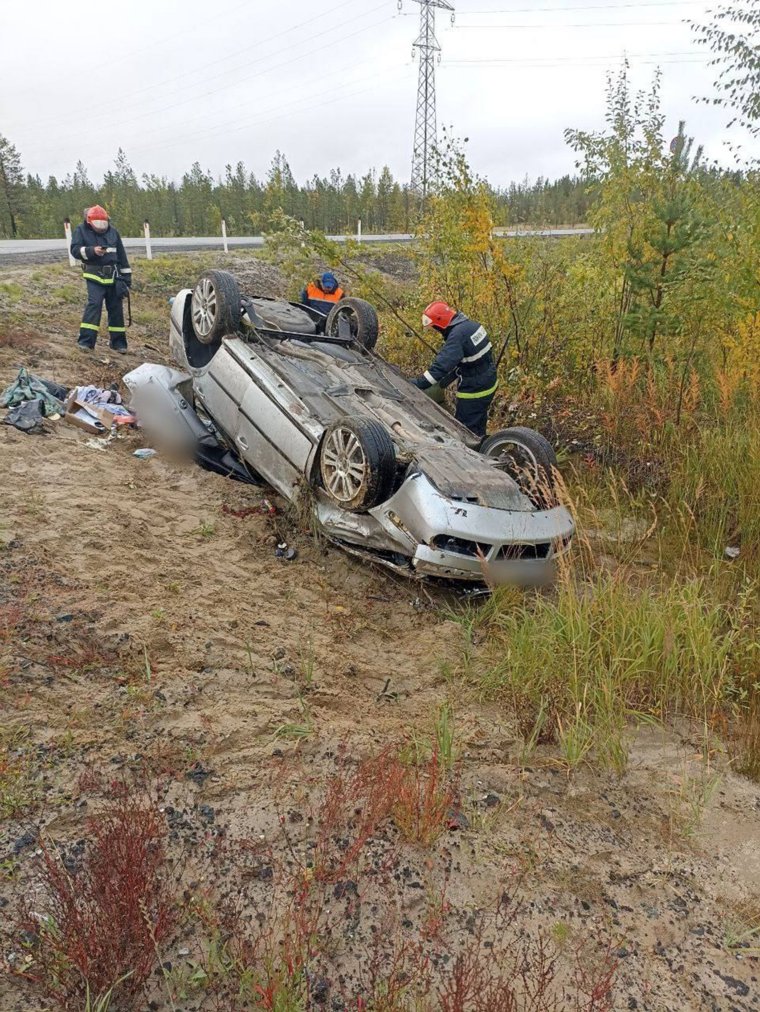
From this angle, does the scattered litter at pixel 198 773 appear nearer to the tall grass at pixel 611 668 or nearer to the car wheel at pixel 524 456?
the tall grass at pixel 611 668

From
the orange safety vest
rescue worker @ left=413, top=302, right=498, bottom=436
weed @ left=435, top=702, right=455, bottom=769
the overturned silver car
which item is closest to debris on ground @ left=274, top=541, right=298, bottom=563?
the overturned silver car

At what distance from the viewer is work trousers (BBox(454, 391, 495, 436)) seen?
20.4 ft

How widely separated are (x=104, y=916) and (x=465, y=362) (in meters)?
5.08

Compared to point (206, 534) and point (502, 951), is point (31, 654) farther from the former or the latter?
point (502, 951)

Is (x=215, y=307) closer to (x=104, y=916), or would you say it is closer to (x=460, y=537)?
(x=460, y=537)

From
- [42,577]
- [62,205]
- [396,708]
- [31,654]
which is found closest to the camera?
[31,654]

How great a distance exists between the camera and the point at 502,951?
193cm

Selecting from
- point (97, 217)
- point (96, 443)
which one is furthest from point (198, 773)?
point (97, 217)

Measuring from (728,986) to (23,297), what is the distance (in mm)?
10445

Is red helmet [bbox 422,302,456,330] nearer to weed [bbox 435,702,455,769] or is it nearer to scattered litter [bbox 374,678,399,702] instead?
scattered litter [bbox 374,678,399,702]

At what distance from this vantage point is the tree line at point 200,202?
109 feet

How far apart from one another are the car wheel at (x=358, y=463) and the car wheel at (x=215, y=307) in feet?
6.01

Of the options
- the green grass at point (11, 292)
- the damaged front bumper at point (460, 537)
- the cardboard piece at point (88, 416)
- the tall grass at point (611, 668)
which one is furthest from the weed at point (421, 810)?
the green grass at point (11, 292)

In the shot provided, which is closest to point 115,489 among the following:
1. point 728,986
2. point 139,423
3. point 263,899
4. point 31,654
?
point 139,423
